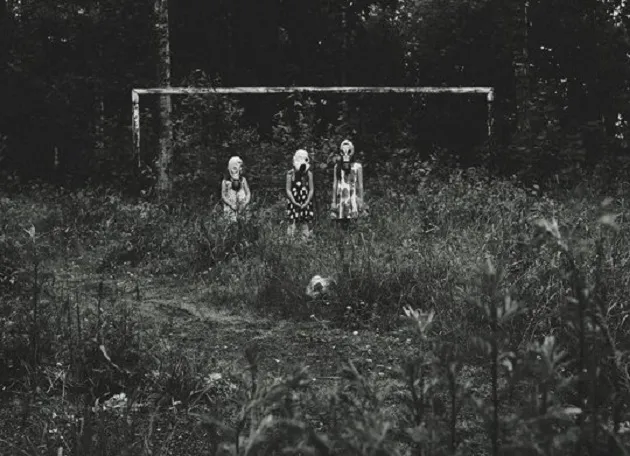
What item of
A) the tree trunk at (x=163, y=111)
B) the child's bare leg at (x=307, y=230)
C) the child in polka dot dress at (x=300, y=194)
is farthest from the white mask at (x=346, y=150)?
the tree trunk at (x=163, y=111)

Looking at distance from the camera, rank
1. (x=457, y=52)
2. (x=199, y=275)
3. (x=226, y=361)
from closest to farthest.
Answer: (x=226, y=361)
(x=199, y=275)
(x=457, y=52)

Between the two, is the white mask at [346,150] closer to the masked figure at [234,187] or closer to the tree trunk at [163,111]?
the masked figure at [234,187]

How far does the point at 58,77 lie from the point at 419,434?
16.4 m

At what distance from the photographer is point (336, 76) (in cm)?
1891

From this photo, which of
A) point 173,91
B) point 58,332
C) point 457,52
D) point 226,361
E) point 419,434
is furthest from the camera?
point 457,52

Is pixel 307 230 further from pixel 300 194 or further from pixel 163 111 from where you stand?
pixel 163 111

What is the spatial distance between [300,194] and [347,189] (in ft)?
1.77

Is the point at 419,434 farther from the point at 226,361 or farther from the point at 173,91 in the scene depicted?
the point at 173,91

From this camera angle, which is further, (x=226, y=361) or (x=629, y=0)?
(x=629, y=0)

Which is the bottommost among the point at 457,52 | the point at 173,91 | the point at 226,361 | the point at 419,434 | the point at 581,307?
the point at 226,361

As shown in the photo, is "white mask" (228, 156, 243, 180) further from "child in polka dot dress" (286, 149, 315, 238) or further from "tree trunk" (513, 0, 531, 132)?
"tree trunk" (513, 0, 531, 132)

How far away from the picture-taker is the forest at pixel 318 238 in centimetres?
146

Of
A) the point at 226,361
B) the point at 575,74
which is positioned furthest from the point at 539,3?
the point at 226,361

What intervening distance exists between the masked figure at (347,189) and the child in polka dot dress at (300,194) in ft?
0.95
